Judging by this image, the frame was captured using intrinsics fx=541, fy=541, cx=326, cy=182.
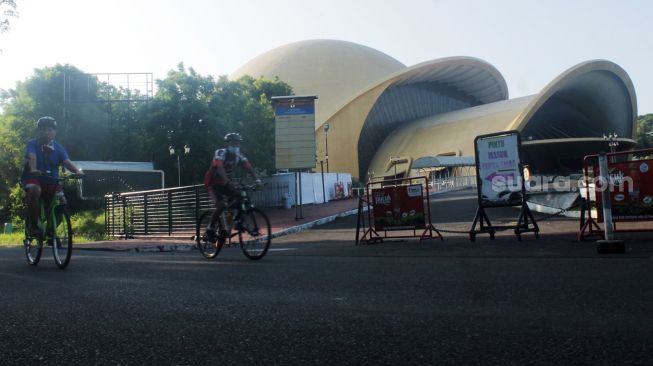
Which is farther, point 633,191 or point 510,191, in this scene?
point 510,191

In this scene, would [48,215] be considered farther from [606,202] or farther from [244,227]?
[606,202]

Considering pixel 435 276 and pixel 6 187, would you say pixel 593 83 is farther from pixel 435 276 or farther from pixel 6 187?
pixel 435 276

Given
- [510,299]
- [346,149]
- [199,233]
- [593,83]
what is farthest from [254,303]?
[593,83]

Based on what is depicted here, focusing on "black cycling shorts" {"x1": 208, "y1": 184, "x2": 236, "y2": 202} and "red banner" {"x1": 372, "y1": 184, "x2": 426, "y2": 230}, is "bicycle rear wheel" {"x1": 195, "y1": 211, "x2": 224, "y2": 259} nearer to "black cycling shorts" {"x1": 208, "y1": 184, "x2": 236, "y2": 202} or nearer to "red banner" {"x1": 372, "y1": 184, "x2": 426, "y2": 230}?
"black cycling shorts" {"x1": 208, "y1": 184, "x2": 236, "y2": 202}

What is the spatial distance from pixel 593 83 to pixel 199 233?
2565 inches

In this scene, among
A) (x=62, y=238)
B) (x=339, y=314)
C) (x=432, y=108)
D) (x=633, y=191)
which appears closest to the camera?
(x=339, y=314)

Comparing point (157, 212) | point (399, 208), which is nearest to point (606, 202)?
point (399, 208)

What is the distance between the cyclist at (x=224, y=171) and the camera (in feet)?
24.3

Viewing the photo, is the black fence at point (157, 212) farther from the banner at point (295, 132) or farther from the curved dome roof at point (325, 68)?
the curved dome roof at point (325, 68)

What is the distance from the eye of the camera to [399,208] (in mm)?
10891

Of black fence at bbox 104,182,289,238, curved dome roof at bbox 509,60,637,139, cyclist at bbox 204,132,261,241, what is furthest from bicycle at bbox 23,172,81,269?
curved dome roof at bbox 509,60,637,139

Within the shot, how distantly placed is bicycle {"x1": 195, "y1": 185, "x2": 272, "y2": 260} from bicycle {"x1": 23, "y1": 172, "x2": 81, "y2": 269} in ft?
6.28

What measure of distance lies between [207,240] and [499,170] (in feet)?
17.9

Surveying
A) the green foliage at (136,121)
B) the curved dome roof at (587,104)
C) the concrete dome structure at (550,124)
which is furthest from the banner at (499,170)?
the concrete dome structure at (550,124)
